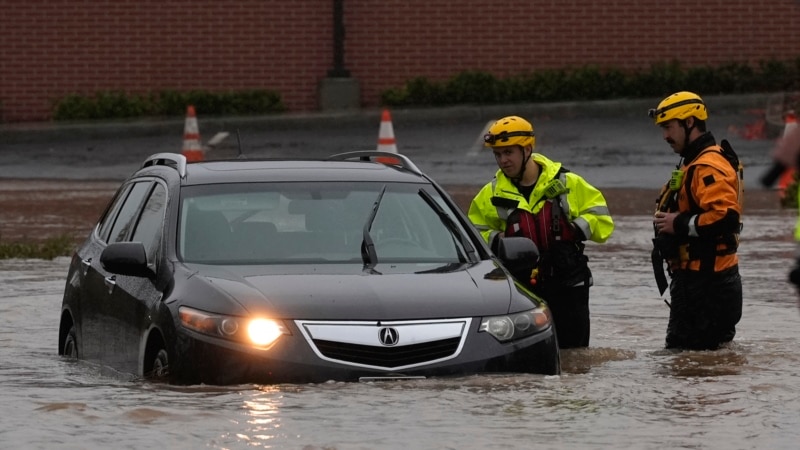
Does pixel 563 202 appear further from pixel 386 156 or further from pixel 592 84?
pixel 592 84

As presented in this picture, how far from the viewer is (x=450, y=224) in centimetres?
877

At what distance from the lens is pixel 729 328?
9.38 metres

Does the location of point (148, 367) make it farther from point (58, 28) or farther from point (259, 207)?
point (58, 28)

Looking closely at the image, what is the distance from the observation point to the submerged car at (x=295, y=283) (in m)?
7.39

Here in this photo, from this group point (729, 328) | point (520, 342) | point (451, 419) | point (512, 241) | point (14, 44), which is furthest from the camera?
point (14, 44)

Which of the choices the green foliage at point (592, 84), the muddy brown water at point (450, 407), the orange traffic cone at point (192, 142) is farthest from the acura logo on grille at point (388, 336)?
the green foliage at point (592, 84)

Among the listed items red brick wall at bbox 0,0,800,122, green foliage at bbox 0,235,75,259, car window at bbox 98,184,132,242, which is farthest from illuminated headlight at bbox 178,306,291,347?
red brick wall at bbox 0,0,800,122

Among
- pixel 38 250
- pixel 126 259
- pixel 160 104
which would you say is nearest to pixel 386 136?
pixel 160 104

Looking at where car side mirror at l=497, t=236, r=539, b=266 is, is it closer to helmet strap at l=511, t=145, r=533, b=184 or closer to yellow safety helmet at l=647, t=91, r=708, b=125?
helmet strap at l=511, t=145, r=533, b=184

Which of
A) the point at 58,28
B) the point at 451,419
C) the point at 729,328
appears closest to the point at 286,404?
the point at 451,419

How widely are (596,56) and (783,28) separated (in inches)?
112

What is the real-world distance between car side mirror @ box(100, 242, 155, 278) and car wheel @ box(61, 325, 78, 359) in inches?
49.5

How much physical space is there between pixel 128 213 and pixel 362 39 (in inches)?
718

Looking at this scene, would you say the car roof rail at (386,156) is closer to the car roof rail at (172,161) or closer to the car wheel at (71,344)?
the car roof rail at (172,161)
